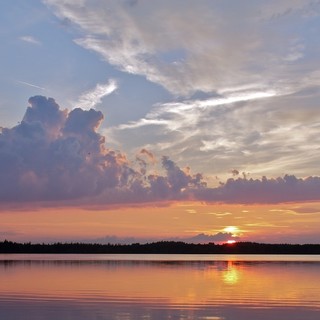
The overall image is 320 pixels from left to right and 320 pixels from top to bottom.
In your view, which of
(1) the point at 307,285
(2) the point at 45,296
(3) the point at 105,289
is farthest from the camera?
(1) the point at 307,285

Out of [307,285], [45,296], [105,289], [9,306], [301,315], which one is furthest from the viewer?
[307,285]

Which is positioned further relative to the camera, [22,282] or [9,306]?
[22,282]

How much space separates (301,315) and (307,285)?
21.2m

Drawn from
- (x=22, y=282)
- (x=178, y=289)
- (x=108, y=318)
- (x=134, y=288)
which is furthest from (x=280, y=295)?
(x=22, y=282)

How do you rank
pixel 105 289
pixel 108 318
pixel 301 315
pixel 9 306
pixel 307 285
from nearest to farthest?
pixel 108 318 → pixel 301 315 → pixel 9 306 → pixel 105 289 → pixel 307 285

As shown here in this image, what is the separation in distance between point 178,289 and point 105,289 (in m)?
5.75

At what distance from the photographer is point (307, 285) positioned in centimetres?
5184

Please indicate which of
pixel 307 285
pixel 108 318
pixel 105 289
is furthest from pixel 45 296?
pixel 307 285

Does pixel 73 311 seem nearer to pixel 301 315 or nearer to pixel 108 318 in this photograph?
pixel 108 318

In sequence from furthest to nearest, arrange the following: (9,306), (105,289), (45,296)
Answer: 1. (105,289)
2. (45,296)
3. (9,306)

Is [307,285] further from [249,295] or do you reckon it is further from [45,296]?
[45,296]

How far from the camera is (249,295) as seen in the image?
42094 millimetres

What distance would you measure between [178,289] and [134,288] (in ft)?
11.3

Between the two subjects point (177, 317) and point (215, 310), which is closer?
point (177, 317)
